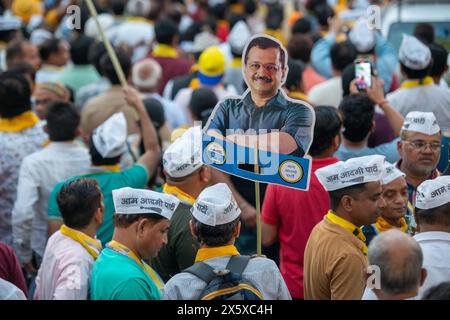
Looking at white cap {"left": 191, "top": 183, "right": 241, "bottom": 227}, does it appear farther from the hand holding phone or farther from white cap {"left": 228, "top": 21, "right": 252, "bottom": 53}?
white cap {"left": 228, "top": 21, "right": 252, "bottom": 53}

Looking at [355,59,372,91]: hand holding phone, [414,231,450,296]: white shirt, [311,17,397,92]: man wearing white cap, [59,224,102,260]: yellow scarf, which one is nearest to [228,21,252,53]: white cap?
[311,17,397,92]: man wearing white cap

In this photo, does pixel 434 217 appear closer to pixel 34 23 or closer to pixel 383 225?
pixel 383 225

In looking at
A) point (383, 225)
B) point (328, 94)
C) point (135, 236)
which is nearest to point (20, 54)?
point (328, 94)

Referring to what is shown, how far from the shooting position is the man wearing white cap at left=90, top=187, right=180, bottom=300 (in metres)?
4.27

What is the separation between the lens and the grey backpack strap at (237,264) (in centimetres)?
417

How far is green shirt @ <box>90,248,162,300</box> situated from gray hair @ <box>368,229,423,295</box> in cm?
106

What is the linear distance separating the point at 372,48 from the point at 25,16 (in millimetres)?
8870

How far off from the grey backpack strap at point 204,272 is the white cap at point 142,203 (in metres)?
0.35

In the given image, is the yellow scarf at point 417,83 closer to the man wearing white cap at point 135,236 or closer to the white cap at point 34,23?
the man wearing white cap at point 135,236

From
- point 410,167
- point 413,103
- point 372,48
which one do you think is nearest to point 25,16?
point 372,48

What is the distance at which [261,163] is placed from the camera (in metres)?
4.57

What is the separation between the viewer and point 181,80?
9.19 meters

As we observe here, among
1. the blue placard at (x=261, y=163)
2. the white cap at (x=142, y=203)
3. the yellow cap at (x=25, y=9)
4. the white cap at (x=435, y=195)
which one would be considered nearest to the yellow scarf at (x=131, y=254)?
the white cap at (x=142, y=203)
